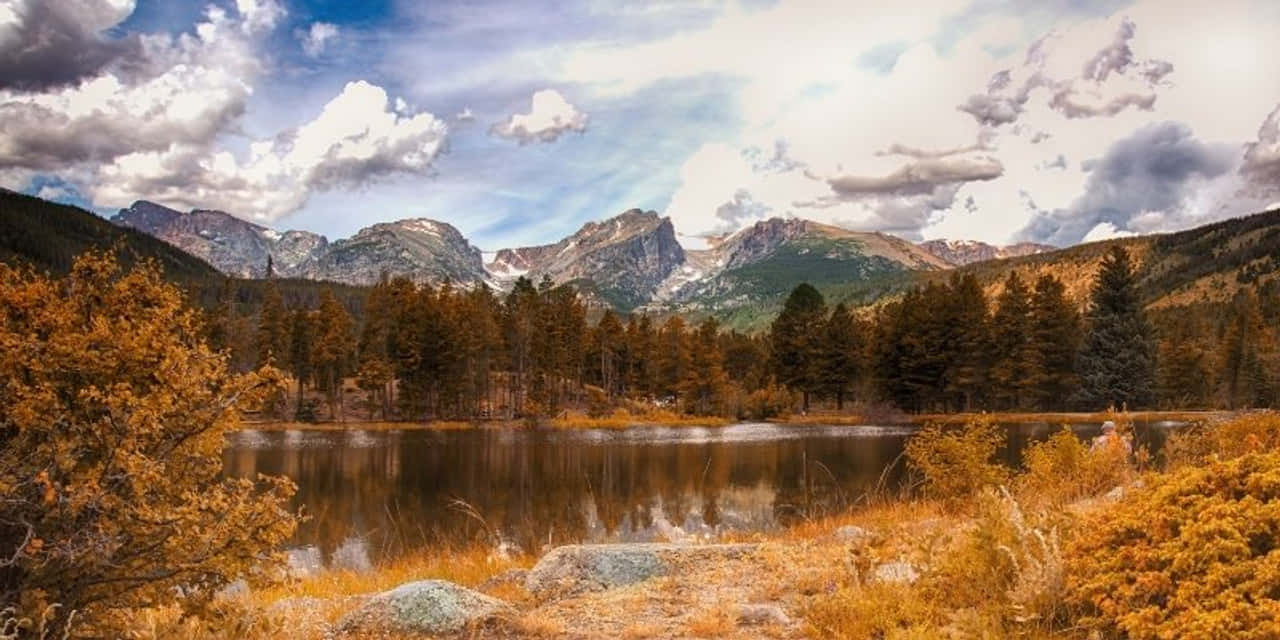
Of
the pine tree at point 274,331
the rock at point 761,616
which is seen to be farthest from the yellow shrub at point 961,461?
the pine tree at point 274,331

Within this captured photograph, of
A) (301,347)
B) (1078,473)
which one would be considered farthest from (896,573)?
(301,347)

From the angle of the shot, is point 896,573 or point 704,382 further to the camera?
point 704,382

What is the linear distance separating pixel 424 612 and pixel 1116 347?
79.6 m

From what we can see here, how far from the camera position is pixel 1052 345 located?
77.1 metres

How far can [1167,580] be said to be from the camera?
5336mm

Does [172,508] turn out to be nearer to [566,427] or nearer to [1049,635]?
[1049,635]

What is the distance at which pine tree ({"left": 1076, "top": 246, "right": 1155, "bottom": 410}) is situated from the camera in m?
73.0

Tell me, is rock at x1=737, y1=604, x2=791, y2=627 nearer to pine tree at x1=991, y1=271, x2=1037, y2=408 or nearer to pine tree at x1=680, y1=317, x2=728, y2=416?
pine tree at x1=991, y1=271, x2=1037, y2=408

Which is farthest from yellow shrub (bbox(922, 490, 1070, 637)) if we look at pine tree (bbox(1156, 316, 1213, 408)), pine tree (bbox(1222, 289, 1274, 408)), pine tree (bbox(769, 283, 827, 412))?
pine tree (bbox(1222, 289, 1274, 408))

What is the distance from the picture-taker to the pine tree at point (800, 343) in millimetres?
87688

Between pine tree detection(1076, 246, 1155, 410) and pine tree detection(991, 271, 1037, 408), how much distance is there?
4757 mm

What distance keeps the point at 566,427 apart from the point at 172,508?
69.0 m

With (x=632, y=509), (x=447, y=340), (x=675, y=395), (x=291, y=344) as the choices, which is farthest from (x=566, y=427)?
(x=632, y=509)

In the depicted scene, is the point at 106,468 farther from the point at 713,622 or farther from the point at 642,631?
the point at 713,622
